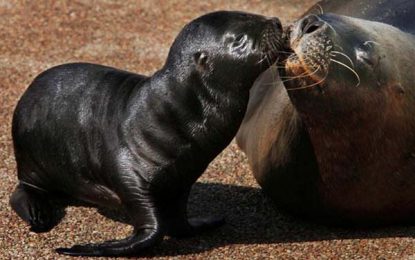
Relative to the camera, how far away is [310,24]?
19.9ft

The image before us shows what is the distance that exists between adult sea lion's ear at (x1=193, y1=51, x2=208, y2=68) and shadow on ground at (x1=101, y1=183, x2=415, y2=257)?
102cm

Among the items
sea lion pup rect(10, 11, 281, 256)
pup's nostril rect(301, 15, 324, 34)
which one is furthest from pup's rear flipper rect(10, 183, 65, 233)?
pup's nostril rect(301, 15, 324, 34)

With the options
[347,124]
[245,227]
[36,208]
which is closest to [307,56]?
[347,124]

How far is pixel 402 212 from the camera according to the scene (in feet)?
21.0

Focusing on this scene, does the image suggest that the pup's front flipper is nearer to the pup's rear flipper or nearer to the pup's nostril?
the pup's rear flipper

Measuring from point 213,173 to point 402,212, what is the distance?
1555mm

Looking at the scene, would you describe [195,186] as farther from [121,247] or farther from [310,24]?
[310,24]

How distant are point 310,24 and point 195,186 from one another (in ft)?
5.38

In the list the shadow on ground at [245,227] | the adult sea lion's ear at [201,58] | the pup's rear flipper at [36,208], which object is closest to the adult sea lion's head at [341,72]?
the adult sea lion's ear at [201,58]

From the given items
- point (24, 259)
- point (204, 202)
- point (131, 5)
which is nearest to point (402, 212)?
point (204, 202)

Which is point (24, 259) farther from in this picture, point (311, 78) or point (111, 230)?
point (311, 78)

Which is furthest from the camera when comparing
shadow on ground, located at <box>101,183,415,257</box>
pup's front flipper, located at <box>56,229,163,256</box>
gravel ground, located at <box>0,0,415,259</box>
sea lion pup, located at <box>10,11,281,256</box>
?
shadow on ground, located at <box>101,183,415,257</box>

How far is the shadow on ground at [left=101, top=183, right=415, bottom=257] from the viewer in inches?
247

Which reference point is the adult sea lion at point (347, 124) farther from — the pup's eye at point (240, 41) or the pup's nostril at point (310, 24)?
the pup's eye at point (240, 41)
